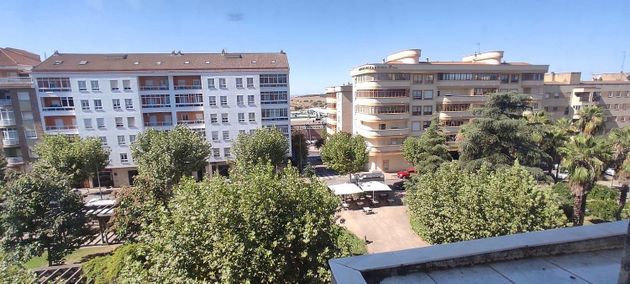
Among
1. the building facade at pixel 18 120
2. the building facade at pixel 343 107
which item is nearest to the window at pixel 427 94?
the building facade at pixel 343 107

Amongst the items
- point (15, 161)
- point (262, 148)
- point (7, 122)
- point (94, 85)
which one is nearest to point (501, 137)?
point (262, 148)

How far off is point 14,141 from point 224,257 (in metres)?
42.9

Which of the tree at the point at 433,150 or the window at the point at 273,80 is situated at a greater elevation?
the window at the point at 273,80

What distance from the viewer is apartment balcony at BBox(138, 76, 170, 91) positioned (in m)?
37.9

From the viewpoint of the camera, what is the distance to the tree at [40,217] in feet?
54.4

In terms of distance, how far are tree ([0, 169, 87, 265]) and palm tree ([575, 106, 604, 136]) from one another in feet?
132

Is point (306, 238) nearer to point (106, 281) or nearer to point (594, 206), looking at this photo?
point (106, 281)

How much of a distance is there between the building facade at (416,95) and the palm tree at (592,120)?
553 inches

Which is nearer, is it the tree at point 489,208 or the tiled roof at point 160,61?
the tree at point 489,208

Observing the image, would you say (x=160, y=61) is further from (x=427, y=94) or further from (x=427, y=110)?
(x=427, y=110)

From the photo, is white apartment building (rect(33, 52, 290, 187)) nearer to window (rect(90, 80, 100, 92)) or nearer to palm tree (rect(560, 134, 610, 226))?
window (rect(90, 80, 100, 92))

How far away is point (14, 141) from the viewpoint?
36.4m

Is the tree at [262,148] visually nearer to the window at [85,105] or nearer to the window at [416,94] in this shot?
the window at [85,105]

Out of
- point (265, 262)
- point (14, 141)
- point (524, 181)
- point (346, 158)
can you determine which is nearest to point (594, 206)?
point (524, 181)
